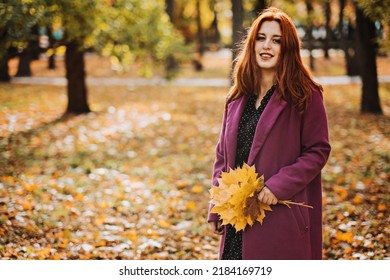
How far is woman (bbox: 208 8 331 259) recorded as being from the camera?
2.71 metres

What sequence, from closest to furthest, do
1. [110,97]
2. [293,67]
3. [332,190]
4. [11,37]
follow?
[293,67] < [11,37] < [332,190] < [110,97]

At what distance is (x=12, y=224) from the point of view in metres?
4.55

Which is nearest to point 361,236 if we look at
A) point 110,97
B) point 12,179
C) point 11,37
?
point 12,179

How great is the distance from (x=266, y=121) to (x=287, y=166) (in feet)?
0.94

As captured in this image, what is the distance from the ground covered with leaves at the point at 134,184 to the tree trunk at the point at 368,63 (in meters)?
0.28

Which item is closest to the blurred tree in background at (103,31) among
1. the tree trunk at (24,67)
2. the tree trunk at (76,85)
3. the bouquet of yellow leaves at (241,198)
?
the tree trunk at (76,85)

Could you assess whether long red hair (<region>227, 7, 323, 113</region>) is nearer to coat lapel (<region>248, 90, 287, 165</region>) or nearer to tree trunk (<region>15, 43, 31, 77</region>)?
coat lapel (<region>248, 90, 287, 165</region>)

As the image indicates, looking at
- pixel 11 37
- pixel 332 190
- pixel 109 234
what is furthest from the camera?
pixel 332 190

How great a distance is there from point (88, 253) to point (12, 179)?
5.46 ft

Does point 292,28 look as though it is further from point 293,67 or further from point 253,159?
point 253,159

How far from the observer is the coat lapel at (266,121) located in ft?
8.96

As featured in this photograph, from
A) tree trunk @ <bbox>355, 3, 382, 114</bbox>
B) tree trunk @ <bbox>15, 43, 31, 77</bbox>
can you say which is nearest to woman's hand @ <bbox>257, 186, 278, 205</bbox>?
tree trunk @ <bbox>355, 3, 382, 114</bbox>

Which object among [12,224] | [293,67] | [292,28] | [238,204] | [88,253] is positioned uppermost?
[292,28]

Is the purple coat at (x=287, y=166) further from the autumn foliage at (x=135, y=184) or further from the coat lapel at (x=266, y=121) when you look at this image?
the autumn foliage at (x=135, y=184)
